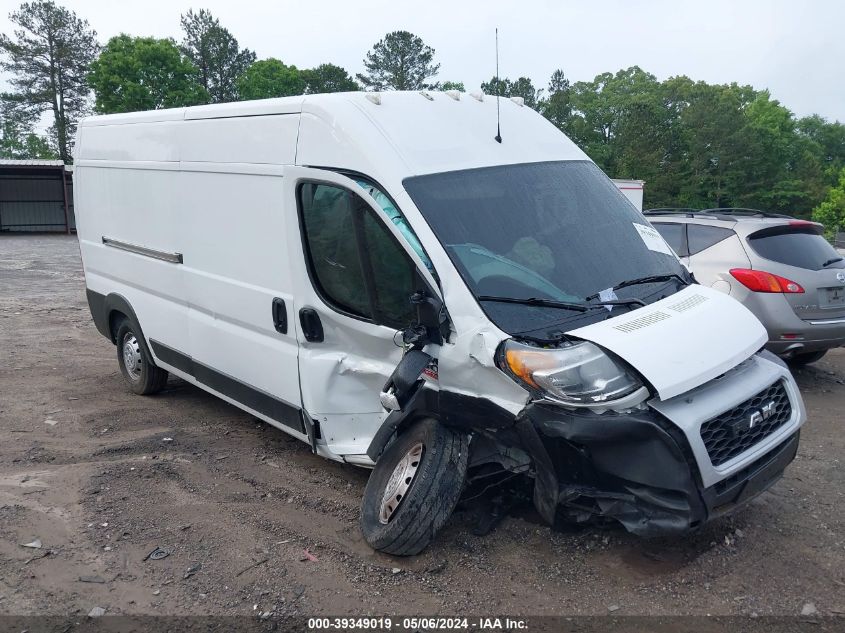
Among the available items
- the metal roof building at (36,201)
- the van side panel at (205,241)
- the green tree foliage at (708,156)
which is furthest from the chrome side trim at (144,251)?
the green tree foliage at (708,156)

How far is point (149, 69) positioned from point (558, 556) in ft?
208

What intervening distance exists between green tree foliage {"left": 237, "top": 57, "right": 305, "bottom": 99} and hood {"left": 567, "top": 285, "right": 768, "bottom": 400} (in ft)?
210

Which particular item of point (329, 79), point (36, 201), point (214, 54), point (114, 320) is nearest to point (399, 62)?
point (329, 79)

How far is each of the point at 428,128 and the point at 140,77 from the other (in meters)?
62.0

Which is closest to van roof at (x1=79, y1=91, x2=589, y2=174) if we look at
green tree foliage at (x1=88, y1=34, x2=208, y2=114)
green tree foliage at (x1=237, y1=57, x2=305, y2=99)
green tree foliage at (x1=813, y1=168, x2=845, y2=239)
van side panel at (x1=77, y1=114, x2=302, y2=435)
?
van side panel at (x1=77, y1=114, x2=302, y2=435)

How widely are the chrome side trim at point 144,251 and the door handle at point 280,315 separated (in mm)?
1492

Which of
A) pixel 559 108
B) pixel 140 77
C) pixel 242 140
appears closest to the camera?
pixel 242 140

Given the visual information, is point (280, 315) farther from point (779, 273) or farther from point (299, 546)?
point (779, 273)

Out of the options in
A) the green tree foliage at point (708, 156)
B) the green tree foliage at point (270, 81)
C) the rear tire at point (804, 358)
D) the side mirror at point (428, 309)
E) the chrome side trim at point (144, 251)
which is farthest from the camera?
the green tree foliage at point (270, 81)

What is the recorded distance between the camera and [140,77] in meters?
59.7

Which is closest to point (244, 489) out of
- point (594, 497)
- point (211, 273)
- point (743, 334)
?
point (211, 273)

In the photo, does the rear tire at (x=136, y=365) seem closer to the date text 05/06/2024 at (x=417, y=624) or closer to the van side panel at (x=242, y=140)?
the van side panel at (x=242, y=140)

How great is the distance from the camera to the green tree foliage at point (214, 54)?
73062 mm

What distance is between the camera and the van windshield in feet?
13.1
